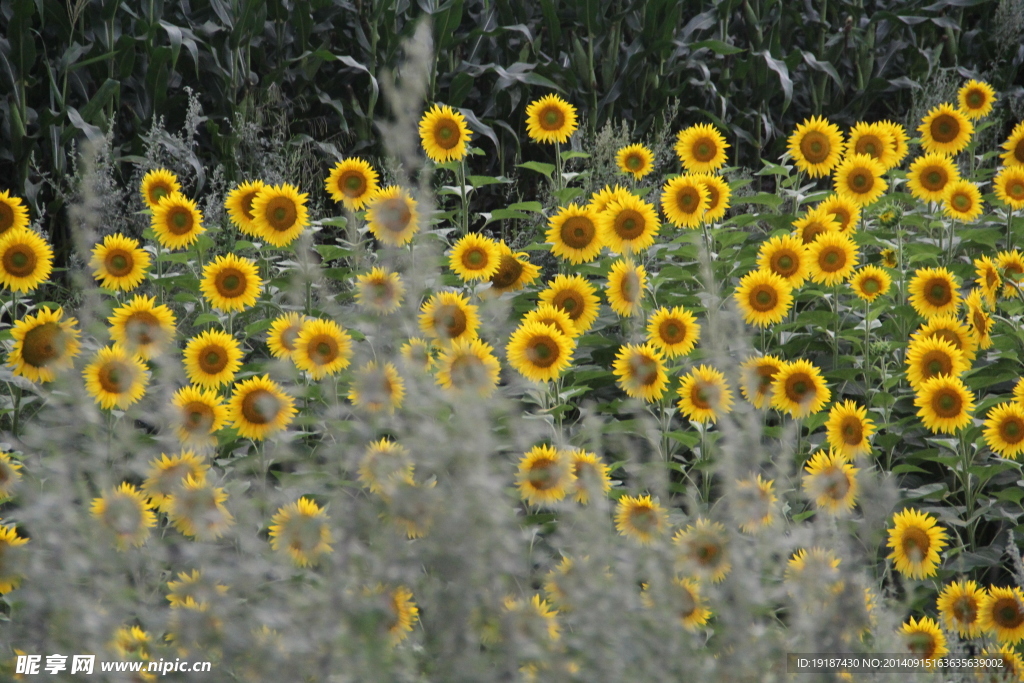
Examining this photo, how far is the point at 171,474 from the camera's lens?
1.50 m

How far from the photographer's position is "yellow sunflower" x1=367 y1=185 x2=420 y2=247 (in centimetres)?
196

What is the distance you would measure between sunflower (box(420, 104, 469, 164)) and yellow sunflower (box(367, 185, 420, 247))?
0.29 metres

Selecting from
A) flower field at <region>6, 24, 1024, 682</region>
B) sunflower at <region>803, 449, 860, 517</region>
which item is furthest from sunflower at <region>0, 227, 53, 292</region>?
sunflower at <region>803, 449, 860, 517</region>

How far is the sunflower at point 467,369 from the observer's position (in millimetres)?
1687

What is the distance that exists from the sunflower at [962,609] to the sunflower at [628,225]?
145 cm

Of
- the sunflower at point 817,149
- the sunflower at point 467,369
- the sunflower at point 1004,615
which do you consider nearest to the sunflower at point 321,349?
the sunflower at point 467,369

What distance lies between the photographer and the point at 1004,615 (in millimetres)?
2414

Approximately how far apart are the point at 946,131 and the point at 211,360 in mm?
2980

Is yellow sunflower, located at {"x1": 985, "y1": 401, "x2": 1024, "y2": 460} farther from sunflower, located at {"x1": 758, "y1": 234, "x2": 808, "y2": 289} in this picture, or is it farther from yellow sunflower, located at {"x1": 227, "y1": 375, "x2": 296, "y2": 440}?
yellow sunflower, located at {"x1": 227, "y1": 375, "x2": 296, "y2": 440}

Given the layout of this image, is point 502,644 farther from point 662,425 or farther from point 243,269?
point 243,269

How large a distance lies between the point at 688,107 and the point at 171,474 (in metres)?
5.64

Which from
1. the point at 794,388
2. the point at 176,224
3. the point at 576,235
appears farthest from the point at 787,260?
the point at 176,224

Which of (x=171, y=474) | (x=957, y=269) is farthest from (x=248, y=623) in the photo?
(x=957, y=269)

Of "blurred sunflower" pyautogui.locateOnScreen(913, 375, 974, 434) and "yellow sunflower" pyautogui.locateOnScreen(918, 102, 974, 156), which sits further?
"yellow sunflower" pyautogui.locateOnScreen(918, 102, 974, 156)
